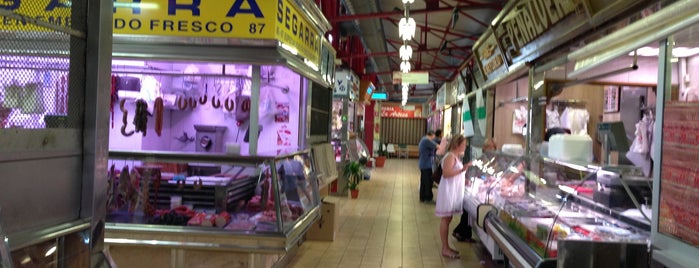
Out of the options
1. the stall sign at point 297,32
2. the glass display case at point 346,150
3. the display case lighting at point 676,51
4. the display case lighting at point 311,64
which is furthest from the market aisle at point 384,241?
the display case lighting at point 676,51

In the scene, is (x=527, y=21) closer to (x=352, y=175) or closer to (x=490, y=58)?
(x=490, y=58)

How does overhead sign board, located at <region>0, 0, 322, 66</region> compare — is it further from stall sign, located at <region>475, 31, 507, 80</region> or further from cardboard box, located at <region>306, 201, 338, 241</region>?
stall sign, located at <region>475, 31, 507, 80</region>

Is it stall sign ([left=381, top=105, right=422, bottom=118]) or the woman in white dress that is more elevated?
stall sign ([left=381, top=105, right=422, bottom=118])

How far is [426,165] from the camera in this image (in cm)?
1073

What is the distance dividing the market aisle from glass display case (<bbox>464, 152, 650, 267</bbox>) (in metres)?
0.80

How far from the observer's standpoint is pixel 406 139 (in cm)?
3098

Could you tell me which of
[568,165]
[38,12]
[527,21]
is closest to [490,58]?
[527,21]

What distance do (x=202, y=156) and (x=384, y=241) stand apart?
11.1ft

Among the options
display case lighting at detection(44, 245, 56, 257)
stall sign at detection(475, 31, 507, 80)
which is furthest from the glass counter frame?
stall sign at detection(475, 31, 507, 80)

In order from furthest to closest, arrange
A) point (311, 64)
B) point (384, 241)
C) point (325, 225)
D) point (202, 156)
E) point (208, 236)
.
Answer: point (384, 241) < point (325, 225) < point (311, 64) < point (202, 156) < point (208, 236)

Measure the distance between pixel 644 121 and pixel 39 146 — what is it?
17.7 feet

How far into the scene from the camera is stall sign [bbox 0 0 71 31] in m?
1.84

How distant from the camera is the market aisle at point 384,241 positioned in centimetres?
593

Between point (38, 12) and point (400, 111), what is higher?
point (400, 111)
